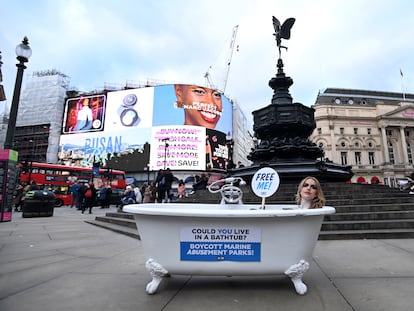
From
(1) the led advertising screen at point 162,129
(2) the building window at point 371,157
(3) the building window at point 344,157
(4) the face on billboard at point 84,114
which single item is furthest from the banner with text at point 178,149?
(2) the building window at point 371,157

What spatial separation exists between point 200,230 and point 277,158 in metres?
6.61

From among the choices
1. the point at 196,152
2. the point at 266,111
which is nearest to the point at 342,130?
the point at 196,152

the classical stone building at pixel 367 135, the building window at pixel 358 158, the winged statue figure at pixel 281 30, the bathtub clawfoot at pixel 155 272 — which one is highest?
the classical stone building at pixel 367 135

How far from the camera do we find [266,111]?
8922 millimetres

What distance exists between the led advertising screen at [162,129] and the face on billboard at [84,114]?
1.13 ft

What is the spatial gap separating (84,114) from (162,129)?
17914mm

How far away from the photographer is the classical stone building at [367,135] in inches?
2071

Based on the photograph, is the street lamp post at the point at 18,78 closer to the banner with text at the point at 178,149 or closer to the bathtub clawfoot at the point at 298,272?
the bathtub clawfoot at the point at 298,272

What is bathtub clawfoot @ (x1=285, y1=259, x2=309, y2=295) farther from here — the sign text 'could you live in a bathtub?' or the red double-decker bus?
the red double-decker bus

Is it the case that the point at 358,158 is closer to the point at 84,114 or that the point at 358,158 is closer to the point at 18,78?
the point at 84,114

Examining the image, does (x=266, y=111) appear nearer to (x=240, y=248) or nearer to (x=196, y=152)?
(x=240, y=248)

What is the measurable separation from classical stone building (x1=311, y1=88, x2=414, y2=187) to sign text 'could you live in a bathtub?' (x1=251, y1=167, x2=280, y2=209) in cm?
5508

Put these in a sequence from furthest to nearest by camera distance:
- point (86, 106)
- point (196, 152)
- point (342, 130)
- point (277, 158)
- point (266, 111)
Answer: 1. point (342, 130)
2. point (86, 106)
3. point (196, 152)
4. point (266, 111)
5. point (277, 158)

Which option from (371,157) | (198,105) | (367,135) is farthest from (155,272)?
(367,135)
